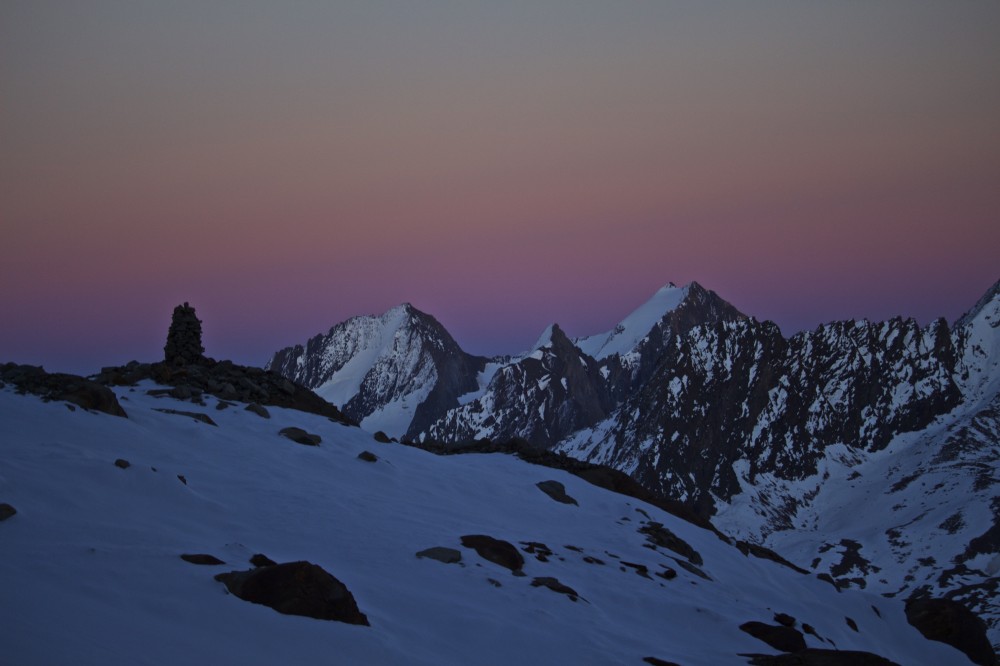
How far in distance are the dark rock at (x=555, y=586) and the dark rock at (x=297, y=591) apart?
→ 211 inches

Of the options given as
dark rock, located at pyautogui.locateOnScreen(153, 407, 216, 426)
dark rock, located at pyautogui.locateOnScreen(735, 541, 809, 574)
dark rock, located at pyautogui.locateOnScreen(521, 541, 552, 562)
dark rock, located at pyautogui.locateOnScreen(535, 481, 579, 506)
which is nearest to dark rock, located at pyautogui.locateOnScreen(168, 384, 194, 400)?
dark rock, located at pyautogui.locateOnScreen(153, 407, 216, 426)

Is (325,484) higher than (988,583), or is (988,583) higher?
(988,583)

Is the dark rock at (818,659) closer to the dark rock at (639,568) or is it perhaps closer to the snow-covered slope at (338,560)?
the snow-covered slope at (338,560)

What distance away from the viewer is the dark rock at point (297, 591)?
588 inches

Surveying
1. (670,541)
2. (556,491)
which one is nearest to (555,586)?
(670,541)

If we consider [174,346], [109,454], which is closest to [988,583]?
[174,346]

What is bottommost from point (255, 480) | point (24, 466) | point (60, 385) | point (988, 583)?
point (24, 466)

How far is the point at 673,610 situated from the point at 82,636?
12.8m

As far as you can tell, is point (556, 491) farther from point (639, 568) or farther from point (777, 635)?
point (777, 635)

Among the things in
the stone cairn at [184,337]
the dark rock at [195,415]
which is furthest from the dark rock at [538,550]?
the stone cairn at [184,337]

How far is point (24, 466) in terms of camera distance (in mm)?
19344

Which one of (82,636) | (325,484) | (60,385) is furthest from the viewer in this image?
(60,385)

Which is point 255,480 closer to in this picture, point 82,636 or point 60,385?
point 60,385

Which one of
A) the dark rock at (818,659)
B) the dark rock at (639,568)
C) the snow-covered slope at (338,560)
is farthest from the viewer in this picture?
the dark rock at (639,568)
